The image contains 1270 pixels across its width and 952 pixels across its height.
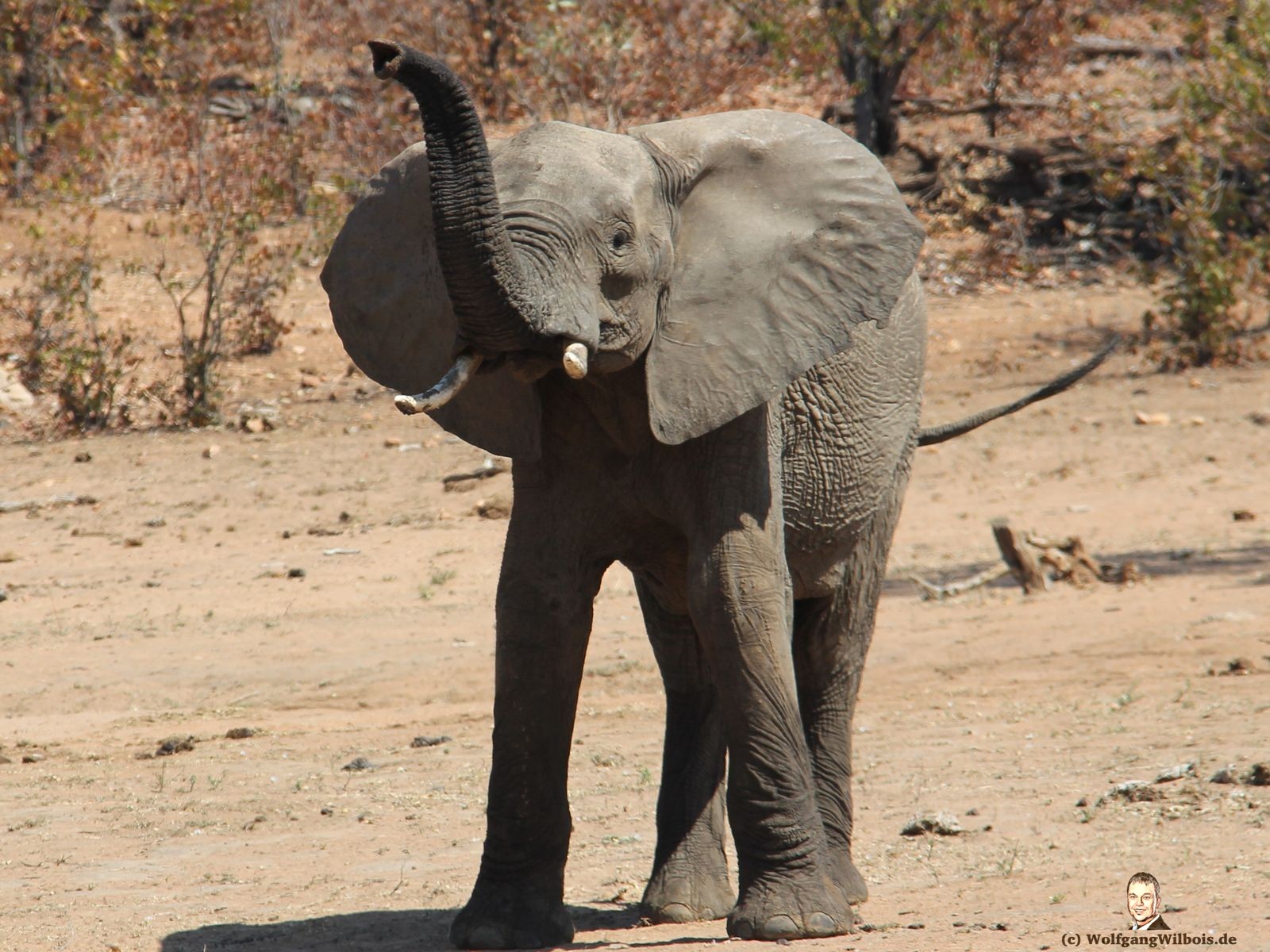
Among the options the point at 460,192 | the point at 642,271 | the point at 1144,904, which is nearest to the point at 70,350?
the point at 642,271

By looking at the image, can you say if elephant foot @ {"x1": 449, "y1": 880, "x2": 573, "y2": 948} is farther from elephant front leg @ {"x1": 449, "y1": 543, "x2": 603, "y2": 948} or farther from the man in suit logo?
the man in suit logo

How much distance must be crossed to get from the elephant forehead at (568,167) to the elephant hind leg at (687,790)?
145 cm

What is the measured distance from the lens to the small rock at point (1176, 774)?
6312 millimetres

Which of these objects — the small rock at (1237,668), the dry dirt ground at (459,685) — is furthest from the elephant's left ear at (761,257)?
the small rock at (1237,668)

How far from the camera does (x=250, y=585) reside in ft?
33.8

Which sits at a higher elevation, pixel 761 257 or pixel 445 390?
pixel 761 257

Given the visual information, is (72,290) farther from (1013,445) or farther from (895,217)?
(895,217)

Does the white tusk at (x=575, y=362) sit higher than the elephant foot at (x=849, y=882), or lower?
higher

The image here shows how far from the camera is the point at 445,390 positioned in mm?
3846

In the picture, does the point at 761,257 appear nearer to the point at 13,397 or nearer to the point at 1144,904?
the point at 1144,904

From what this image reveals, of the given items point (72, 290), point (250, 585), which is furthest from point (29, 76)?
point (250, 585)

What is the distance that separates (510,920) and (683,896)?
0.68 meters

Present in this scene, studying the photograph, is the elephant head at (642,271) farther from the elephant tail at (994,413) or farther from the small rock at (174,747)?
the small rock at (174,747)

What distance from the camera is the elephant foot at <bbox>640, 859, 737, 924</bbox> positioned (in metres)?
5.20
